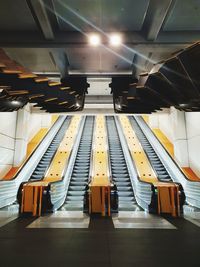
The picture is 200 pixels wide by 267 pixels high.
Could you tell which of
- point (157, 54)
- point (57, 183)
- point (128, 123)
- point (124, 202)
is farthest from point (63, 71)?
point (128, 123)

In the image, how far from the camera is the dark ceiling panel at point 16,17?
4020 mm

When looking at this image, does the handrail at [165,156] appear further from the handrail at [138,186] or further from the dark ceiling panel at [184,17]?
the dark ceiling panel at [184,17]

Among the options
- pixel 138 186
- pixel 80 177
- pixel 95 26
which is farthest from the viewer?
pixel 80 177

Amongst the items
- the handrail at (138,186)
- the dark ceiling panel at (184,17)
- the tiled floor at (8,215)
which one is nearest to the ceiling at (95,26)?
the dark ceiling panel at (184,17)

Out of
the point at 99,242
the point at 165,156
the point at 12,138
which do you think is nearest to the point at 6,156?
the point at 12,138

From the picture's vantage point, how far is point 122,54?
602 cm

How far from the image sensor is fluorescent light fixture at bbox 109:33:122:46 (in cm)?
485

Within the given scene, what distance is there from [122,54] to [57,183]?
442 centimetres

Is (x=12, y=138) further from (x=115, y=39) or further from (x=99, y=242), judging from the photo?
(x=99, y=242)

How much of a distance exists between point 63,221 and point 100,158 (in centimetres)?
535

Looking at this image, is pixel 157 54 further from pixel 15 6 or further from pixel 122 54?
pixel 15 6

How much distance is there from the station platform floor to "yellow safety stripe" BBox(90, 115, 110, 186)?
1765 mm

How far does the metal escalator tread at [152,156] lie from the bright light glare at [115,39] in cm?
505

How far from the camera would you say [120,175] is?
30.8 ft
